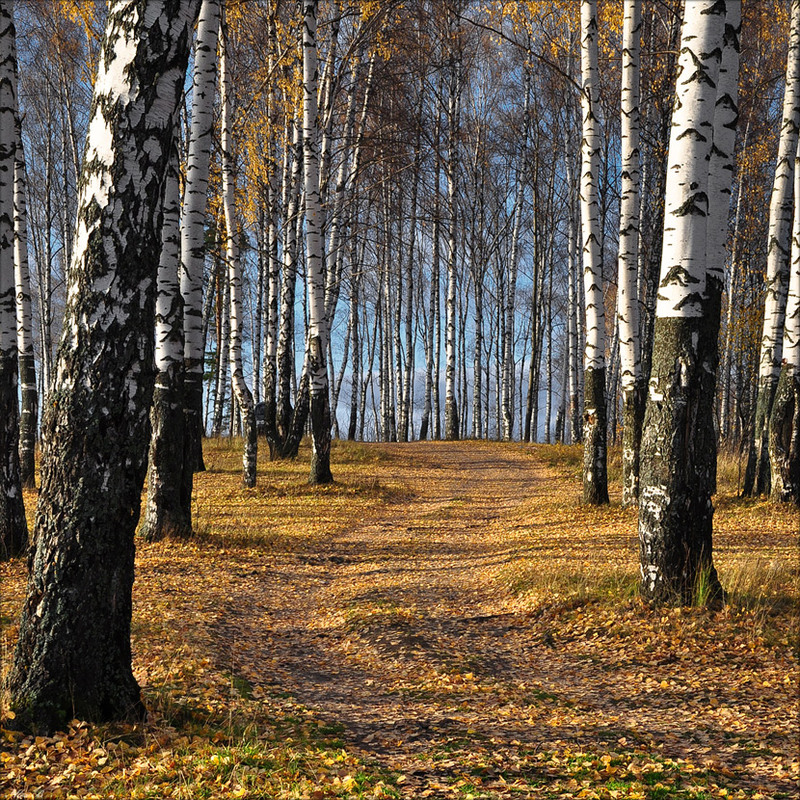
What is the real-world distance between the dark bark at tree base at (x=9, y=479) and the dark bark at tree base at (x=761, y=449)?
9.92 meters

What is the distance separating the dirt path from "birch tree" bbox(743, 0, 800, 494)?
15.3 feet

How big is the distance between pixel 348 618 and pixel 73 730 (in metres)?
2.88

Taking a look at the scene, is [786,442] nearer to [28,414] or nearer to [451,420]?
[28,414]

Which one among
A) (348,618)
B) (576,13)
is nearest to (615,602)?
(348,618)

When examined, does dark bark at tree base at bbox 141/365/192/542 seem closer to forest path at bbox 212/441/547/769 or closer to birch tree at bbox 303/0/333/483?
forest path at bbox 212/441/547/769

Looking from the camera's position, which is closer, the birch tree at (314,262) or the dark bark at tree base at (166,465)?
the dark bark at tree base at (166,465)

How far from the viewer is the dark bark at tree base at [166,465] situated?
784 centimetres

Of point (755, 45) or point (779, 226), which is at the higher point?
point (755, 45)

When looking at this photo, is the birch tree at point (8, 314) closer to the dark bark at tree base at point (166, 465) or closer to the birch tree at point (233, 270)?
the dark bark at tree base at point (166, 465)

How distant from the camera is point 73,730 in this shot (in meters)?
3.12

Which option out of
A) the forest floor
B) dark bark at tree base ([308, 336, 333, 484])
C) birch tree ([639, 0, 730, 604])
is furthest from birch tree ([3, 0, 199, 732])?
dark bark at tree base ([308, 336, 333, 484])

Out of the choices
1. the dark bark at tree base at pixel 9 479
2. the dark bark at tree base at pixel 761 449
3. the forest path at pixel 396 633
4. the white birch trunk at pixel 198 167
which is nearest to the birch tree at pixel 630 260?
the dark bark at tree base at pixel 761 449

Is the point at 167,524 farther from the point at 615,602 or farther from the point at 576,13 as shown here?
the point at 576,13

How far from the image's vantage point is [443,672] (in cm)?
452
